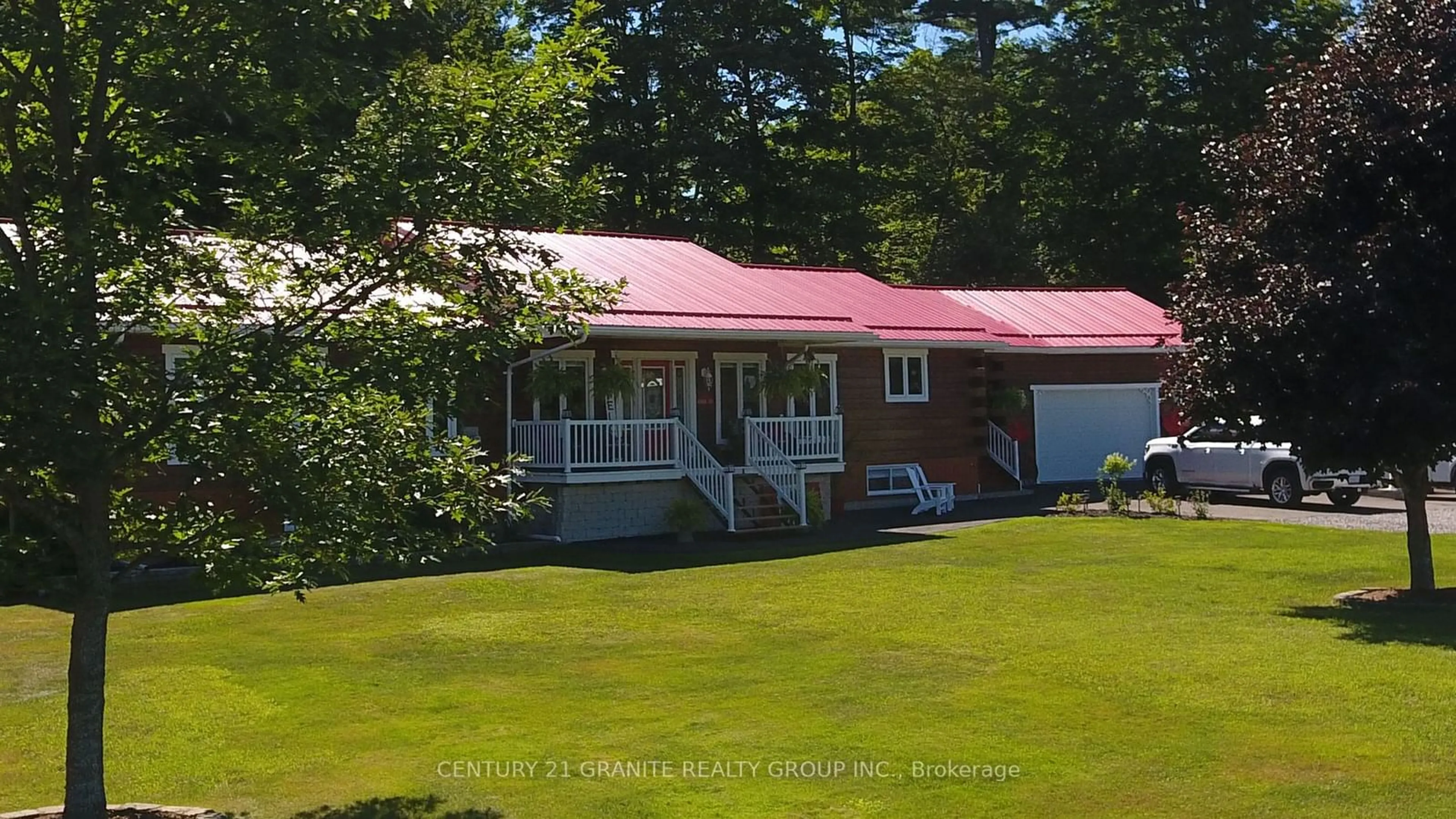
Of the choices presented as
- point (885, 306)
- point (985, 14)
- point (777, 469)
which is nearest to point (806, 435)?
point (777, 469)

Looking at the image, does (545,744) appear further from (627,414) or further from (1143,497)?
(1143,497)

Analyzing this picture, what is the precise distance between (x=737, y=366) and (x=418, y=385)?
19.8 meters

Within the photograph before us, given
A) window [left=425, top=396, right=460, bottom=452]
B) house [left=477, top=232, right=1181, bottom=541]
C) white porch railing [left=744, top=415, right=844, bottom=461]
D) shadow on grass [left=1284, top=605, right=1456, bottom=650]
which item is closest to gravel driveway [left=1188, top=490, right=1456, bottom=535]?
house [left=477, top=232, right=1181, bottom=541]

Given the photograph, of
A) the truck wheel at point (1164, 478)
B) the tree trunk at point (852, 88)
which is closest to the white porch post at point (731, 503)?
the truck wheel at point (1164, 478)

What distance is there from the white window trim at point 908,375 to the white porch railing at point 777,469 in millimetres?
5730

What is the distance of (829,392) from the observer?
2859 cm

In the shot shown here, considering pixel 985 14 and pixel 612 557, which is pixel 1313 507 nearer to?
pixel 612 557

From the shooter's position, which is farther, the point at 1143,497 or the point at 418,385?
the point at 1143,497

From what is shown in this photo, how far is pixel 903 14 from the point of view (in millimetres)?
58250

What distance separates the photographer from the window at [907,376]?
31.1 meters

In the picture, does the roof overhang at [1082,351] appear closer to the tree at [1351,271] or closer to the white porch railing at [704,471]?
the white porch railing at [704,471]

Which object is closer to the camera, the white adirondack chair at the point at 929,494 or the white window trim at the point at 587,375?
the white window trim at the point at 587,375

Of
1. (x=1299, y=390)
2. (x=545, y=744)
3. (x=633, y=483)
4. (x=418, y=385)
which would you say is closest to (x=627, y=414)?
(x=633, y=483)

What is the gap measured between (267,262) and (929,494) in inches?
929
